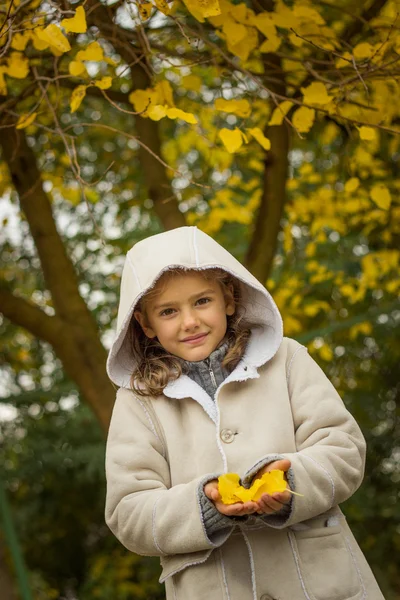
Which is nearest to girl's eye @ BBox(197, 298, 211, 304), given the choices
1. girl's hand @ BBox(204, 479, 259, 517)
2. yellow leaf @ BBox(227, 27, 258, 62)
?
girl's hand @ BBox(204, 479, 259, 517)

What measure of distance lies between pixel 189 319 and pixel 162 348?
0.17 m

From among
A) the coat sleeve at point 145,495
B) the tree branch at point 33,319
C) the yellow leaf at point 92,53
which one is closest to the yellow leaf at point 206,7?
the yellow leaf at point 92,53

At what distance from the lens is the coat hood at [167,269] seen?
193 cm

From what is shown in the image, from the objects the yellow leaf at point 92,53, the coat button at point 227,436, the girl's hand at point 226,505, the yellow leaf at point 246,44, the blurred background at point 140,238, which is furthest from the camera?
the blurred background at point 140,238

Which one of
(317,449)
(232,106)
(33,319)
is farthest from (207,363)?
(33,319)

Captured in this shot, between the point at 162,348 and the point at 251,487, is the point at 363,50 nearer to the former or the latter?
the point at 162,348

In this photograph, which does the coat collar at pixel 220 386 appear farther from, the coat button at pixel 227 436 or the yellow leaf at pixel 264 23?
the yellow leaf at pixel 264 23

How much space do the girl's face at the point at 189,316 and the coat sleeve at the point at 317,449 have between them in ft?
0.66

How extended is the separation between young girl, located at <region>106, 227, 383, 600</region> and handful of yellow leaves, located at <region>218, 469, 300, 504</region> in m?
0.02

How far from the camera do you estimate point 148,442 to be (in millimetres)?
1871

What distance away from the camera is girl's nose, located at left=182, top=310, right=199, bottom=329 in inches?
75.1

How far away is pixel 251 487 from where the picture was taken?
5.41 ft

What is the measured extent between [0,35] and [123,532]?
117 cm

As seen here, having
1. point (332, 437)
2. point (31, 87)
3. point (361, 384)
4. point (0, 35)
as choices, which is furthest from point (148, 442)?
point (361, 384)
